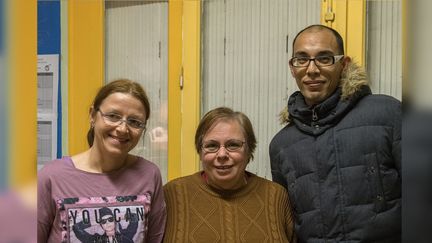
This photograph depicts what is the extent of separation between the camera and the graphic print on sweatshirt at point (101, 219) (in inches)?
49.1

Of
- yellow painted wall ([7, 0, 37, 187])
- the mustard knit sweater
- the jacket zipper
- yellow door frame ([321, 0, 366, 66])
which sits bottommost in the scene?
the mustard knit sweater

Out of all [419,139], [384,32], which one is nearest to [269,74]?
[384,32]

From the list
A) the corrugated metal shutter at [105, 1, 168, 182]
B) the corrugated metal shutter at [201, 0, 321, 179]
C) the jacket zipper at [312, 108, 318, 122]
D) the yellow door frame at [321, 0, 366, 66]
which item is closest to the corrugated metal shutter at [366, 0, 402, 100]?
the yellow door frame at [321, 0, 366, 66]

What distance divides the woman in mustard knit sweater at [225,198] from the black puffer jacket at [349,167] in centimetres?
Answer: 9

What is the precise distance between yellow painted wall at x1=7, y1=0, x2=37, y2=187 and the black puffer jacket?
1.13 m

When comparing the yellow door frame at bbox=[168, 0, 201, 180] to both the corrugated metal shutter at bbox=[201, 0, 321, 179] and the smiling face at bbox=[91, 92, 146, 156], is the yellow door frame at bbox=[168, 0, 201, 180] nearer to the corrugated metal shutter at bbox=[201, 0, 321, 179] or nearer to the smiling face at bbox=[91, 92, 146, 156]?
the corrugated metal shutter at bbox=[201, 0, 321, 179]

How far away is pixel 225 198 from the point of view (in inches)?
60.6

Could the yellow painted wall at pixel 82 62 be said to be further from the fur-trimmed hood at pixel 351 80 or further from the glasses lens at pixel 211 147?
the fur-trimmed hood at pixel 351 80

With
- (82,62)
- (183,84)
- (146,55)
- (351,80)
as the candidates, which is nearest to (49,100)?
(82,62)

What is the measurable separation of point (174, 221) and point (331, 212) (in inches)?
19.6

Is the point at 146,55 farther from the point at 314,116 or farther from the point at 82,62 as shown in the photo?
the point at 314,116

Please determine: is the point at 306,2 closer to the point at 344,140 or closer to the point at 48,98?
the point at 344,140

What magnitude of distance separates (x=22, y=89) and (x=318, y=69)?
46.7 inches

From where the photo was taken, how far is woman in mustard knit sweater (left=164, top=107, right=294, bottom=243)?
1.46 meters
